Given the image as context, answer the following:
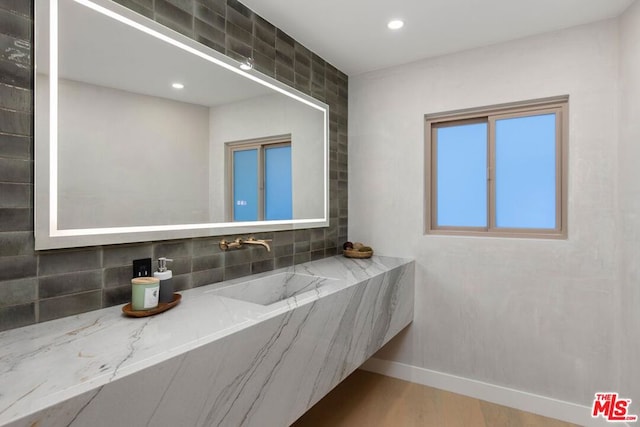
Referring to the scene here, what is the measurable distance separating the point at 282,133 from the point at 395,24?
99 centimetres

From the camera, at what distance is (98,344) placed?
0.99 meters

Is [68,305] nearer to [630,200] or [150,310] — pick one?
[150,310]

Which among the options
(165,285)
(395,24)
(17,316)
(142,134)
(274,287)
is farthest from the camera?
(395,24)

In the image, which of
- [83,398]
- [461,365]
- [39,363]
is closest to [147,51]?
[39,363]

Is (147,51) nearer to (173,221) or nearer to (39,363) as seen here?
(173,221)

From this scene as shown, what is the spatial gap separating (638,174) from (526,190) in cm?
63

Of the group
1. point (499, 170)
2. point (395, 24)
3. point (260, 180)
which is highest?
point (395, 24)

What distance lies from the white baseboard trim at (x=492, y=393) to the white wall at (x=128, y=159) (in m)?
1.98

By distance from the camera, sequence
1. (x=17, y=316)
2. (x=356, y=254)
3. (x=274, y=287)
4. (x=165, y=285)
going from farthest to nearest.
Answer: (x=356, y=254)
(x=274, y=287)
(x=165, y=285)
(x=17, y=316)

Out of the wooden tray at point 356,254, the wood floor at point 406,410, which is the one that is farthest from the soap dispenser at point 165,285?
the wooden tray at point 356,254

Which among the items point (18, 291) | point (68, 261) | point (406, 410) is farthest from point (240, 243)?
point (406, 410)
